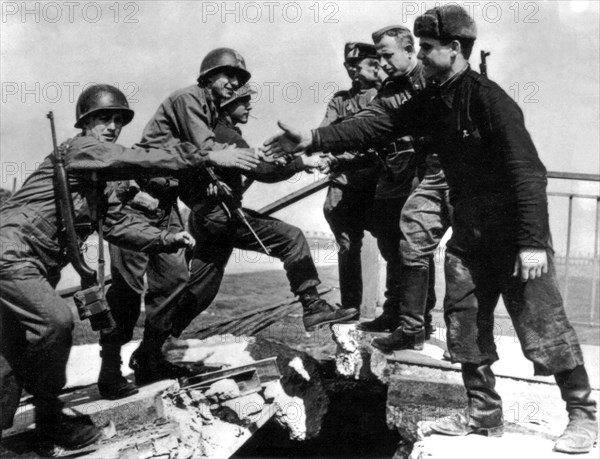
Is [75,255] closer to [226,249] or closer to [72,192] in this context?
[72,192]

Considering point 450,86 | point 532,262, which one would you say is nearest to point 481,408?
point 532,262

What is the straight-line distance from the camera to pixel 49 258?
3.54 m

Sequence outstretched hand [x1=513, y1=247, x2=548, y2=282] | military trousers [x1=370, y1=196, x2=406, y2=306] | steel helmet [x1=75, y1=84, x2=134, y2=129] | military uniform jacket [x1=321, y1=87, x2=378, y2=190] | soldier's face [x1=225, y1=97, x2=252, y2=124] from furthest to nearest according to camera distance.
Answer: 1. soldier's face [x1=225, y1=97, x2=252, y2=124]
2. military uniform jacket [x1=321, y1=87, x2=378, y2=190]
3. military trousers [x1=370, y1=196, x2=406, y2=306]
4. steel helmet [x1=75, y1=84, x2=134, y2=129]
5. outstretched hand [x1=513, y1=247, x2=548, y2=282]

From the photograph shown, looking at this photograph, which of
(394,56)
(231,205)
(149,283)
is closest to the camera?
(394,56)

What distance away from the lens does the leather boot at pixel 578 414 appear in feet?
9.51

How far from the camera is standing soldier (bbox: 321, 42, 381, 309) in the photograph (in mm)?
4812

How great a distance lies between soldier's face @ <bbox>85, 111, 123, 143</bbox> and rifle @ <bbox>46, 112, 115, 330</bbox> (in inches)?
18.3

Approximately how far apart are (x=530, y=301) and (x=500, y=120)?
87cm

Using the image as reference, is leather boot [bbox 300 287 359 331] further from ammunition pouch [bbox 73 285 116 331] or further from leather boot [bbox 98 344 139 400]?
ammunition pouch [bbox 73 285 116 331]

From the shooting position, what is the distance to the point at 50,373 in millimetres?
3377

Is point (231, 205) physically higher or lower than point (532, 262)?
higher

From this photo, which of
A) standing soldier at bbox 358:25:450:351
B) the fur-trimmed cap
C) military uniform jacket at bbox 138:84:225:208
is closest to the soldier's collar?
the fur-trimmed cap

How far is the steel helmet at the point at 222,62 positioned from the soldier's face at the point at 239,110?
7.1 inches

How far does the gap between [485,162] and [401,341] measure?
1.63m
